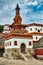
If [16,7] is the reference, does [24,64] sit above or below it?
below

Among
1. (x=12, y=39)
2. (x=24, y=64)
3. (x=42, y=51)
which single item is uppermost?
(x=12, y=39)

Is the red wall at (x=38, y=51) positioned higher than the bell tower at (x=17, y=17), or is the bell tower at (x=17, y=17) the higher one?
the bell tower at (x=17, y=17)

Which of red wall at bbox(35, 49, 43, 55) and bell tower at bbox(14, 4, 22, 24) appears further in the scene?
bell tower at bbox(14, 4, 22, 24)

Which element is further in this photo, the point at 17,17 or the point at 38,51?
the point at 17,17

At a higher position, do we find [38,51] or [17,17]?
[17,17]

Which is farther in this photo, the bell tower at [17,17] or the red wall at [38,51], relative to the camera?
the bell tower at [17,17]

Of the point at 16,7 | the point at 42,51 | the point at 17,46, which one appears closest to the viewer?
the point at 42,51

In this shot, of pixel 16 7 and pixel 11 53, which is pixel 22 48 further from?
pixel 16 7

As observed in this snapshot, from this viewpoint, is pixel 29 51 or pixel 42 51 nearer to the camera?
pixel 42 51

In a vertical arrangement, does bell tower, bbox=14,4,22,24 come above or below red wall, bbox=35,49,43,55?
above

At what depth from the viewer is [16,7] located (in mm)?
57094

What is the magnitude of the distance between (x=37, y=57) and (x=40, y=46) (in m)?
2.59

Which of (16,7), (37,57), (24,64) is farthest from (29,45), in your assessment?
(16,7)

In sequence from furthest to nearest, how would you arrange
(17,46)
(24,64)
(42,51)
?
1. (17,46)
2. (42,51)
3. (24,64)
